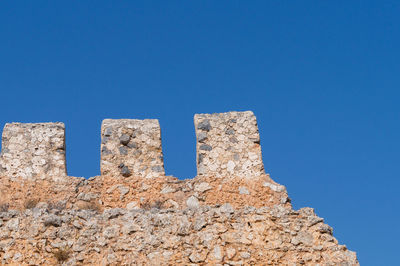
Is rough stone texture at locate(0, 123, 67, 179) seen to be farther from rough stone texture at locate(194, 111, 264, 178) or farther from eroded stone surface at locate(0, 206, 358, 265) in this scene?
rough stone texture at locate(194, 111, 264, 178)

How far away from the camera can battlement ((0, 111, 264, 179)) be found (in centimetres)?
1627

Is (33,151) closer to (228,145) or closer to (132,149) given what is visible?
(132,149)

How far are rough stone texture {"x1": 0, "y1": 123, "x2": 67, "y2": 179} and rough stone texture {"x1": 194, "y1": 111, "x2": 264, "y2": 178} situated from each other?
2.82m

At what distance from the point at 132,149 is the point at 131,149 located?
0.07ft

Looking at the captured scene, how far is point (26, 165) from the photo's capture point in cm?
1622

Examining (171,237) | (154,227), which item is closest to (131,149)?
(154,227)

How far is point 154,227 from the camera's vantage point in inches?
563

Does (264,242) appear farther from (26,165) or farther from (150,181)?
(26,165)

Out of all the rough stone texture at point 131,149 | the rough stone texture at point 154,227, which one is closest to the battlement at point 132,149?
the rough stone texture at point 131,149

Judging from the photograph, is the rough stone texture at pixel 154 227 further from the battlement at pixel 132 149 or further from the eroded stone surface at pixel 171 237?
the battlement at pixel 132 149

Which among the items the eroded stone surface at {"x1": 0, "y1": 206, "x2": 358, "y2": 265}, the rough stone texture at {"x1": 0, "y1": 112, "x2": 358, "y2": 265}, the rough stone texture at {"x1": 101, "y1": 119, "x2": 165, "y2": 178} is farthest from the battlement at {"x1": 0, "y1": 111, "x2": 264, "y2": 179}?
the eroded stone surface at {"x1": 0, "y1": 206, "x2": 358, "y2": 265}

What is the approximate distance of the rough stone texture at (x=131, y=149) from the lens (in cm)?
1636

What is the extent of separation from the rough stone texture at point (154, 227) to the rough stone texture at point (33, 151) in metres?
0.15

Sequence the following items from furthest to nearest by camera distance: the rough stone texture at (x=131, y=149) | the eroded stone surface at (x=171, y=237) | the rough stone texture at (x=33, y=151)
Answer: the rough stone texture at (x=131, y=149)
the rough stone texture at (x=33, y=151)
the eroded stone surface at (x=171, y=237)
